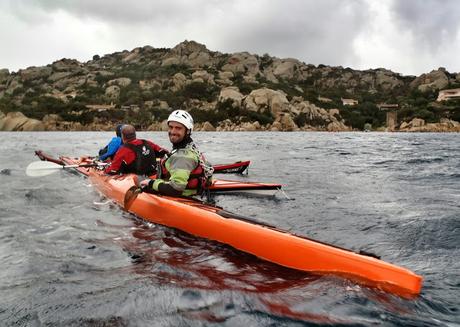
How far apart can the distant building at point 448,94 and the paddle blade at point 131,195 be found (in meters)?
109

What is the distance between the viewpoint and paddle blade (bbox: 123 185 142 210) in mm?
6876

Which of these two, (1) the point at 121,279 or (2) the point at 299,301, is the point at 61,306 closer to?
(1) the point at 121,279

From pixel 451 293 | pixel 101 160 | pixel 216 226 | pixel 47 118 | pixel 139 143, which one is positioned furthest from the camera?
pixel 47 118

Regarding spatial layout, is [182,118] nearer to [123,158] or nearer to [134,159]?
[134,159]

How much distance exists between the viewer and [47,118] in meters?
84.6

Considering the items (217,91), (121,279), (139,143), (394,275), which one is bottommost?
(121,279)

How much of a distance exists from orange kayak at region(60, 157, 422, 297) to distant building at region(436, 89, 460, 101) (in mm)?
109732

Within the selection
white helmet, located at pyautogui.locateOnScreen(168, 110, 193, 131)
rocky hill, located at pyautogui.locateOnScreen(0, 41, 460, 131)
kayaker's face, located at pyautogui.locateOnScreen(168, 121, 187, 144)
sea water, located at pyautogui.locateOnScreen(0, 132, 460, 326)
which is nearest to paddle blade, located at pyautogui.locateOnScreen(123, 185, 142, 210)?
sea water, located at pyautogui.locateOnScreen(0, 132, 460, 326)

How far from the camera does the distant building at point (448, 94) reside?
10151 cm

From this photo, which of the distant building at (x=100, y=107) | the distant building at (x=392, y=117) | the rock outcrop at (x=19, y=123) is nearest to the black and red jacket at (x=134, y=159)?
the rock outcrop at (x=19, y=123)

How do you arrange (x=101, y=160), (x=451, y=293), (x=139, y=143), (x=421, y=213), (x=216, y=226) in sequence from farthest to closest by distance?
(x=101, y=160) < (x=139, y=143) < (x=421, y=213) < (x=216, y=226) < (x=451, y=293)

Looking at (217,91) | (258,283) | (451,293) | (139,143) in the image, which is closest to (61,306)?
(258,283)

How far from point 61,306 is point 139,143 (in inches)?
214

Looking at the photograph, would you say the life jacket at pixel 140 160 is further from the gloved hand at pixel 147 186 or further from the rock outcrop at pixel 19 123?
the rock outcrop at pixel 19 123
